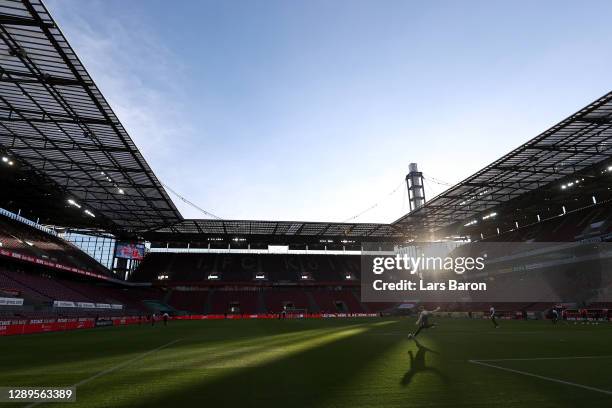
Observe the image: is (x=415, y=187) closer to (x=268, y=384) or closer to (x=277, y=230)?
(x=277, y=230)

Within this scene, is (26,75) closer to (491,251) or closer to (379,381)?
(379,381)

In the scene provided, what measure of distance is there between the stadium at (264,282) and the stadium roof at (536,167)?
22cm

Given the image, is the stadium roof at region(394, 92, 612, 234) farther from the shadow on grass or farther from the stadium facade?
the shadow on grass

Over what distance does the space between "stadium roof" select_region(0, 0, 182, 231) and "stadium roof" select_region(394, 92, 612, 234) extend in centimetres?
3215

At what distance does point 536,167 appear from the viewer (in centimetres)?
3431

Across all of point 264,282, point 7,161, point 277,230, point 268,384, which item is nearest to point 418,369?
point 268,384

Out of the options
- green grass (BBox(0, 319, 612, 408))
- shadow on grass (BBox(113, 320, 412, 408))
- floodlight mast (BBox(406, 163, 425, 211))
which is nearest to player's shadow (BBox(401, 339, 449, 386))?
green grass (BBox(0, 319, 612, 408))

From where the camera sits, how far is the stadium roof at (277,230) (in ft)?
196

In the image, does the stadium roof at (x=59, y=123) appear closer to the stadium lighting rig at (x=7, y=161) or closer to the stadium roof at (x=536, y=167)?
the stadium lighting rig at (x=7, y=161)

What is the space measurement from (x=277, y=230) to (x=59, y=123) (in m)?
41.7

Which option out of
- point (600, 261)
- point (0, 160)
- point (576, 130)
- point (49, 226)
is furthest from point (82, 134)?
point (600, 261)

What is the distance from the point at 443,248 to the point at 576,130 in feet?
155

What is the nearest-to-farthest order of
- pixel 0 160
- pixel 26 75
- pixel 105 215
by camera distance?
pixel 26 75 < pixel 0 160 < pixel 105 215

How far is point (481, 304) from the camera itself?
6056cm
